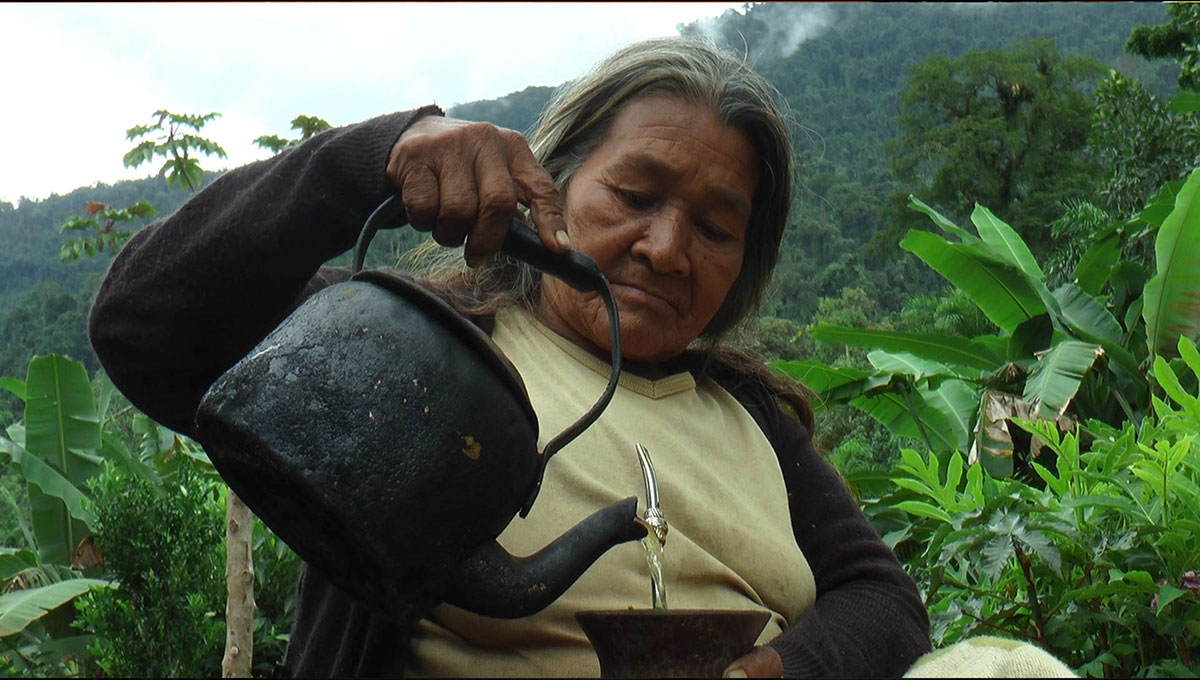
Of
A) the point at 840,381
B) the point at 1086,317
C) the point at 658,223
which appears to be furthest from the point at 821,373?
the point at 658,223

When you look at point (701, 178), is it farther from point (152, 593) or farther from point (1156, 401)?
point (152, 593)

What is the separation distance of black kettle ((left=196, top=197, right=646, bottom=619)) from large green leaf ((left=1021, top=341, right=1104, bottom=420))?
11.0ft

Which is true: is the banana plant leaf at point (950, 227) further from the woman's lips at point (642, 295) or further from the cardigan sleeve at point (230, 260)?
the cardigan sleeve at point (230, 260)

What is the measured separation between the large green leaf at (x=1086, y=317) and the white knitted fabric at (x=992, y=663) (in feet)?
15.2

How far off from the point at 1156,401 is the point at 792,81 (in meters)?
28.5

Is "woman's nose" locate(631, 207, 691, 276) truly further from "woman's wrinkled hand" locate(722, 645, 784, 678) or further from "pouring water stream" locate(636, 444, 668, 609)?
"woman's wrinkled hand" locate(722, 645, 784, 678)

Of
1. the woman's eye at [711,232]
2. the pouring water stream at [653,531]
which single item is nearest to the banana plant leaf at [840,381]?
the woman's eye at [711,232]

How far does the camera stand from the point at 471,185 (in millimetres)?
1210

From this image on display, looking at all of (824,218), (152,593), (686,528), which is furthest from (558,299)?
(824,218)

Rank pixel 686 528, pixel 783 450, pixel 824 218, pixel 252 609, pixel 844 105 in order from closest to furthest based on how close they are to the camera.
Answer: pixel 686 528, pixel 783 450, pixel 252 609, pixel 824 218, pixel 844 105

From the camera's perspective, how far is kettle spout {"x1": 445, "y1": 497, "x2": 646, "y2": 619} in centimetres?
107

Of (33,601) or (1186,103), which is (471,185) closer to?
(33,601)

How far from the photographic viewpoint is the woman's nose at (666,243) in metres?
1.65

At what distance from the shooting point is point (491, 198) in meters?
1.20
